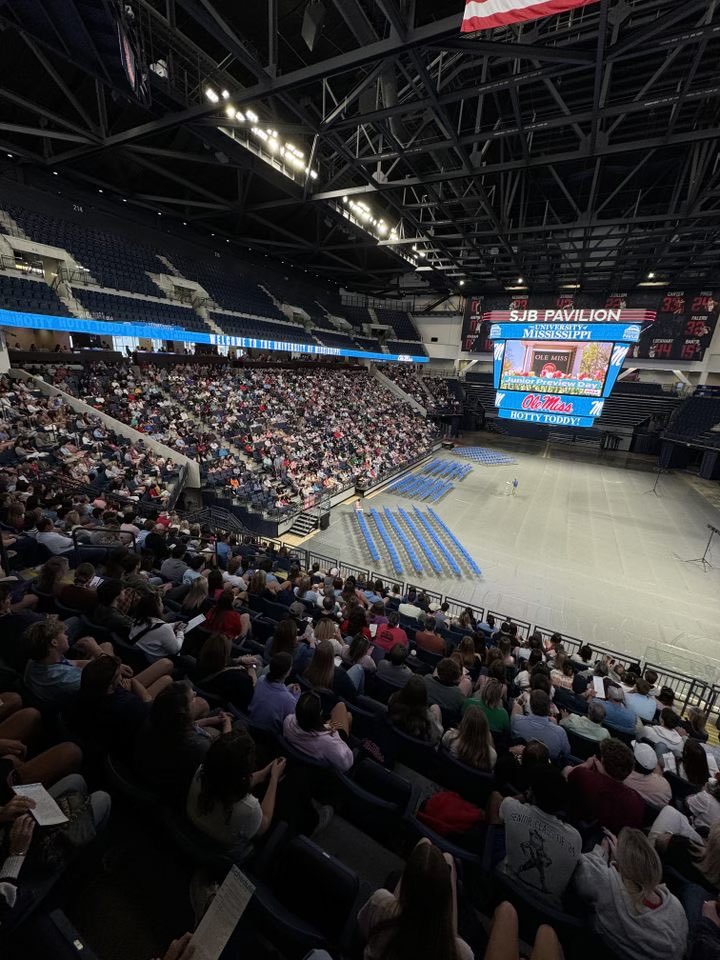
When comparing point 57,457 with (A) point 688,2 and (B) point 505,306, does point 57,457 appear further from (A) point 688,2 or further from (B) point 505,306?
(B) point 505,306

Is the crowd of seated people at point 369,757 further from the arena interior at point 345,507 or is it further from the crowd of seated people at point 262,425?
the crowd of seated people at point 262,425

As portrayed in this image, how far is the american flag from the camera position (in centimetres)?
538

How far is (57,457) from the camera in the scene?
1283cm

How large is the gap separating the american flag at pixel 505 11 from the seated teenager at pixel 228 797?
854 cm

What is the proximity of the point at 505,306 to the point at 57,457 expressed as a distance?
36.4m

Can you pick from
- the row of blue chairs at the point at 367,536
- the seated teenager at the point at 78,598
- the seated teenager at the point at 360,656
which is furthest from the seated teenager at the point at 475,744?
the row of blue chairs at the point at 367,536

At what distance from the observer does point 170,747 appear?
2371 mm

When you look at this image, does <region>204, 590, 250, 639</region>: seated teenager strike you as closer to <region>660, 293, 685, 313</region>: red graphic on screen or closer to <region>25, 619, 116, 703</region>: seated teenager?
<region>25, 619, 116, 703</region>: seated teenager

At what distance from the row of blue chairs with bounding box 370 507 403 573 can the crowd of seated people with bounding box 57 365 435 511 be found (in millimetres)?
2722

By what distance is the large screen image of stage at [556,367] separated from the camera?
1988 centimetres

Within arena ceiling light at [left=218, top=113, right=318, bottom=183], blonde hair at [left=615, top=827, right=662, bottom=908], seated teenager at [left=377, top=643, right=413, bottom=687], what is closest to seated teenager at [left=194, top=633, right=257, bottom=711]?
seated teenager at [left=377, top=643, right=413, bottom=687]

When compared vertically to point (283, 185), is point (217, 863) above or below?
below

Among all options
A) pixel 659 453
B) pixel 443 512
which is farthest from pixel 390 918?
pixel 659 453

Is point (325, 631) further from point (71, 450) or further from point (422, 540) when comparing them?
point (71, 450)
